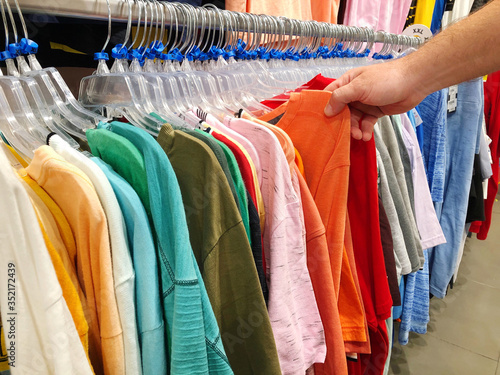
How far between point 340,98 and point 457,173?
1076mm

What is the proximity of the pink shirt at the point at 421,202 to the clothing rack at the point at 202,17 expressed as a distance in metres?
0.39

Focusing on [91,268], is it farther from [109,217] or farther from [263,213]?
[263,213]

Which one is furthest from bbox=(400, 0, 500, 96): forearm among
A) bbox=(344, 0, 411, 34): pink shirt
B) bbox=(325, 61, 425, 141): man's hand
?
bbox=(344, 0, 411, 34): pink shirt

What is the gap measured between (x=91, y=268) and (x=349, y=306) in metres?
0.53

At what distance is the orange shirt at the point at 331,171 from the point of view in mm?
705

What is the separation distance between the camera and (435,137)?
1.31 meters

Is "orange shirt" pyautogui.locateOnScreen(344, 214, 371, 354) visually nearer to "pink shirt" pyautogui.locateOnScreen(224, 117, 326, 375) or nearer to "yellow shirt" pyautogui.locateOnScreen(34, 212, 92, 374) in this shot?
"pink shirt" pyautogui.locateOnScreen(224, 117, 326, 375)

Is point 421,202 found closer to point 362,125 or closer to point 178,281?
point 362,125

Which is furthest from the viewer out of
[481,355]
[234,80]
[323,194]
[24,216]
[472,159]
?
[481,355]

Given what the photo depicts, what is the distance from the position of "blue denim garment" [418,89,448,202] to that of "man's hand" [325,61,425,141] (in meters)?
0.61

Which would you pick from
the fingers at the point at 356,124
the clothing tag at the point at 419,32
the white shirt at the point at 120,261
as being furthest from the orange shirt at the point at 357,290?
the clothing tag at the point at 419,32

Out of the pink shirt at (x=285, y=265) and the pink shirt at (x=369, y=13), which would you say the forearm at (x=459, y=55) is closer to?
the pink shirt at (x=285, y=265)

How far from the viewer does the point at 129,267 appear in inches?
18.0

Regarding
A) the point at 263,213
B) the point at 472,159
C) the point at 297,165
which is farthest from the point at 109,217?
the point at 472,159
